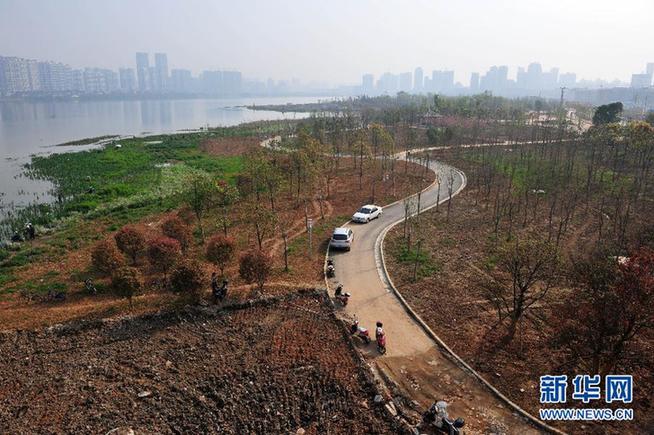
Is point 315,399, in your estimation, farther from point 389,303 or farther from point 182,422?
point 389,303

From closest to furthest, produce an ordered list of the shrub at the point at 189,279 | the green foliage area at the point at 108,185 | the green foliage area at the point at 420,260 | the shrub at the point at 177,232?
the shrub at the point at 189,279
the green foliage area at the point at 420,260
the shrub at the point at 177,232
the green foliage area at the point at 108,185

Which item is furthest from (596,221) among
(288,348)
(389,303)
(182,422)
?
(182,422)

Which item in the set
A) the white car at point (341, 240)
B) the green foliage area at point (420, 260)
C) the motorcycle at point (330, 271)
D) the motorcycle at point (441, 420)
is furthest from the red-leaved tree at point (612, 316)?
the white car at point (341, 240)

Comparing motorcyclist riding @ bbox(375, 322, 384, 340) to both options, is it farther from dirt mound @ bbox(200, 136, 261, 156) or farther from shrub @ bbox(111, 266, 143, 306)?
dirt mound @ bbox(200, 136, 261, 156)

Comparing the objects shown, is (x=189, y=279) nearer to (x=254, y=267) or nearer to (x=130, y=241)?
(x=254, y=267)

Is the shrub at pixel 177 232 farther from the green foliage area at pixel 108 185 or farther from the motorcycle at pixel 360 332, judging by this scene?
the motorcycle at pixel 360 332

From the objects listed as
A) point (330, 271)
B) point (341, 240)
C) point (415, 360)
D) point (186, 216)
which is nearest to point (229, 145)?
point (186, 216)
